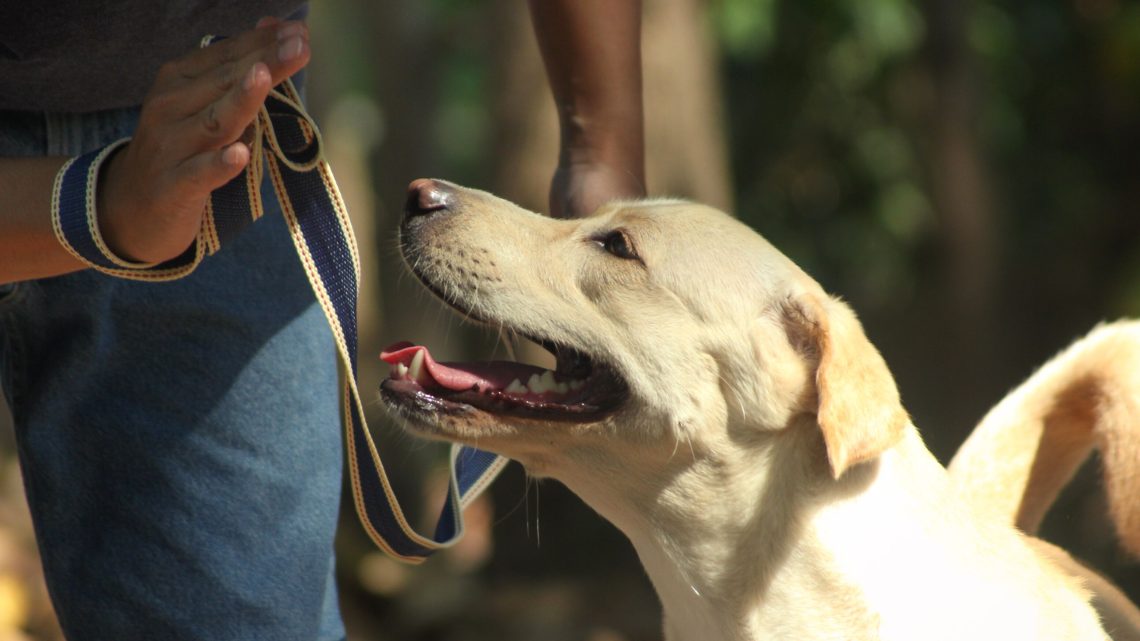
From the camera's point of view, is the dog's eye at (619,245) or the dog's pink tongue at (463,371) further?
the dog's eye at (619,245)

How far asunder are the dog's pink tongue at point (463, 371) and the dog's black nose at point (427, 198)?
12.4 inches

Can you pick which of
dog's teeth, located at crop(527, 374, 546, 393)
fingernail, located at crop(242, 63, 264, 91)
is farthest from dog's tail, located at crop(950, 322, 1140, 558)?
fingernail, located at crop(242, 63, 264, 91)

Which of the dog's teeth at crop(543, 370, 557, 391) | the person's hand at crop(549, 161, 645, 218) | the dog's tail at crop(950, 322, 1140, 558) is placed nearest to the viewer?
the dog's teeth at crop(543, 370, 557, 391)

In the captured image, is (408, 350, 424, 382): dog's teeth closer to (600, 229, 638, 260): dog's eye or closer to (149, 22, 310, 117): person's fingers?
(600, 229, 638, 260): dog's eye

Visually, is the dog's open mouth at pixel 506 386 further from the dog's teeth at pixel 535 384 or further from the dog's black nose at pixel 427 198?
the dog's black nose at pixel 427 198

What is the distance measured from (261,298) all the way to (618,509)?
929mm

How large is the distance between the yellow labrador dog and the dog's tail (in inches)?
20.7

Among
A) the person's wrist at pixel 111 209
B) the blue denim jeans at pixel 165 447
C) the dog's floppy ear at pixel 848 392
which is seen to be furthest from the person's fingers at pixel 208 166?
the dog's floppy ear at pixel 848 392

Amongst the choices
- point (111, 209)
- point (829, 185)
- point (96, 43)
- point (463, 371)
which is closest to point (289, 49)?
point (111, 209)

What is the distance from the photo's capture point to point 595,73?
2982mm

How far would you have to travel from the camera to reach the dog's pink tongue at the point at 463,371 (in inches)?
111

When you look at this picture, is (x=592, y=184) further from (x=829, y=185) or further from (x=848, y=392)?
(x=829, y=185)

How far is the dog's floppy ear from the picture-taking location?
2475 mm

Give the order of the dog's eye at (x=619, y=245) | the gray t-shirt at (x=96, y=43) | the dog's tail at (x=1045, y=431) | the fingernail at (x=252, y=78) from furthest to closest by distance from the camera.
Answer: the dog's tail at (x=1045, y=431) → the dog's eye at (x=619, y=245) → the gray t-shirt at (x=96, y=43) → the fingernail at (x=252, y=78)
